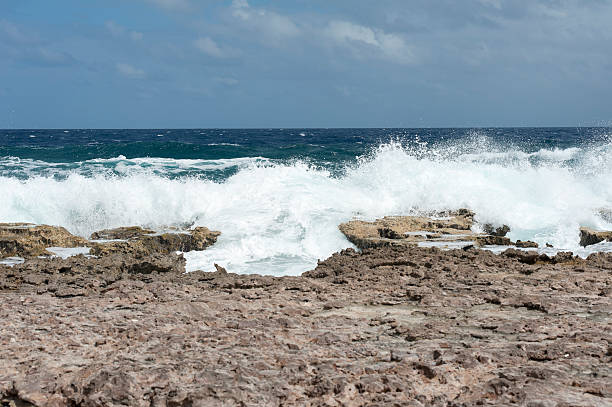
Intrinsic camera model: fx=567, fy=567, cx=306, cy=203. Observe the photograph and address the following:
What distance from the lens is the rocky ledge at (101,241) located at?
7801 millimetres

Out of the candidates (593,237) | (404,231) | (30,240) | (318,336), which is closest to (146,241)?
(30,240)

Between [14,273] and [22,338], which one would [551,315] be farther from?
[14,273]

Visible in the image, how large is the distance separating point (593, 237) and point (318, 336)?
22.6 ft

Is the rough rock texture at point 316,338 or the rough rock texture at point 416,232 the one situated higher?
the rough rock texture at point 316,338

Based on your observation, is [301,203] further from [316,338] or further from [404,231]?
[316,338]

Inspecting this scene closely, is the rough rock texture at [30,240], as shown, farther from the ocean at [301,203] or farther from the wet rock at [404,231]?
the wet rock at [404,231]

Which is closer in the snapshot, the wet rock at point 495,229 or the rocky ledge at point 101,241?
the rocky ledge at point 101,241

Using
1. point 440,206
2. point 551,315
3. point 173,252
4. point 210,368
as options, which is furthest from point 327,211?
point 210,368

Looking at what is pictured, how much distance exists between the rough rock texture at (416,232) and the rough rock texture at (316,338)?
7.62ft

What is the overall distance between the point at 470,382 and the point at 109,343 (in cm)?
212

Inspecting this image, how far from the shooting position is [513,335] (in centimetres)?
355

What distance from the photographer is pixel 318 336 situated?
355 centimetres

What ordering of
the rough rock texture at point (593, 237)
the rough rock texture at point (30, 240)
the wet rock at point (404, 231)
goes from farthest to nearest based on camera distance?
the rough rock texture at point (593, 237) < the wet rock at point (404, 231) < the rough rock texture at point (30, 240)

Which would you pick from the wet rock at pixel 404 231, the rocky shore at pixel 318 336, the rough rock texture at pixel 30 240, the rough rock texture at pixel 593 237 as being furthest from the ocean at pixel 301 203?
the rocky shore at pixel 318 336
